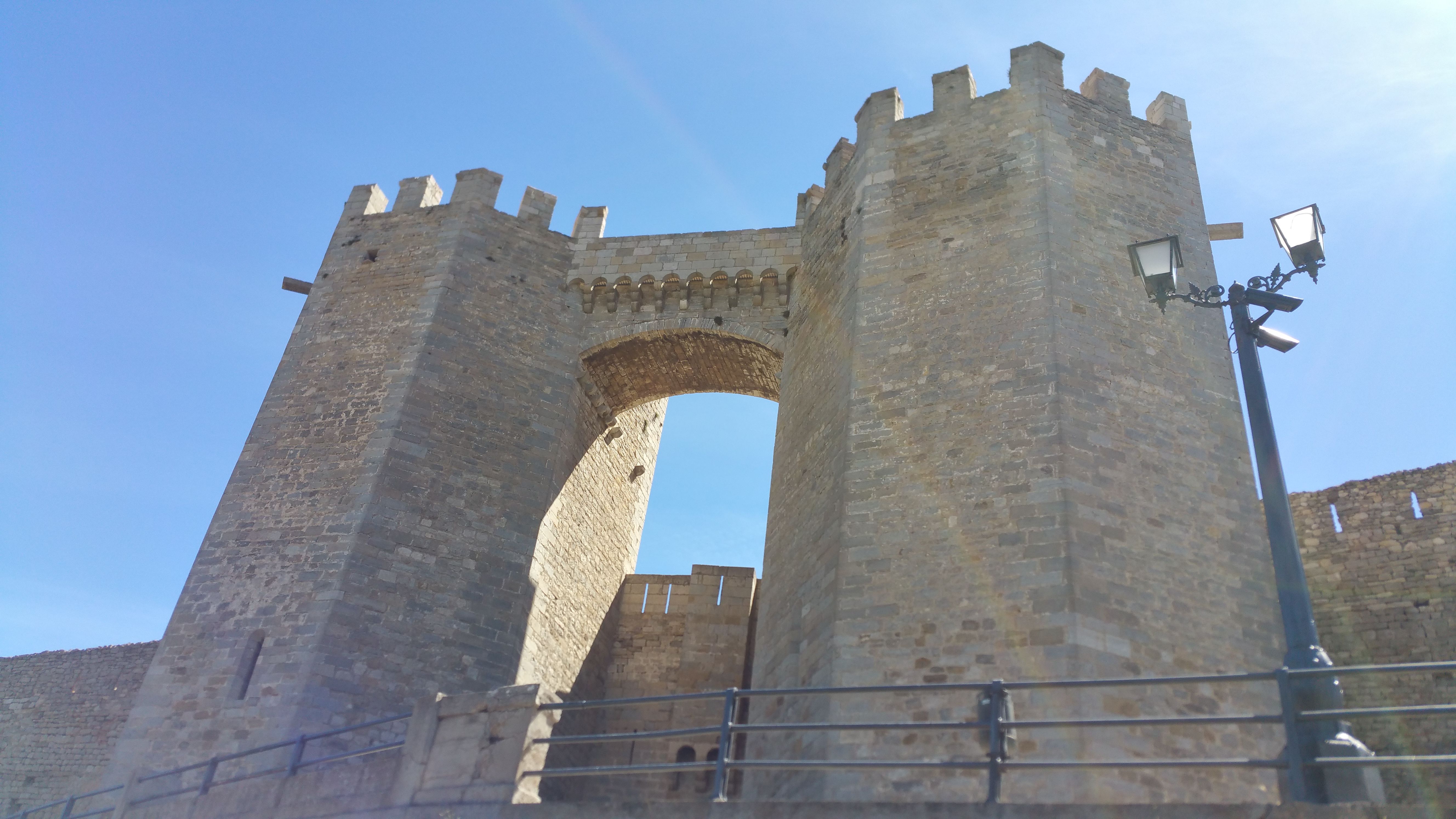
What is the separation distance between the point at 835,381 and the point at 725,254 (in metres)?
3.75

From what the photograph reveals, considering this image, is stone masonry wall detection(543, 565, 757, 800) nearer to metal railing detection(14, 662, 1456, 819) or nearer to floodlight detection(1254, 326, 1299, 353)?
metal railing detection(14, 662, 1456, 819)

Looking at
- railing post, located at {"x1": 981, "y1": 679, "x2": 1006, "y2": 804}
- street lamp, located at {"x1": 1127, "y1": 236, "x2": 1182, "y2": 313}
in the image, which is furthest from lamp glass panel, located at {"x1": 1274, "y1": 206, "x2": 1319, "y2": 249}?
railing post, located at {"x1": 981, "y1": 679, "x2": 1006, "y2": 804}

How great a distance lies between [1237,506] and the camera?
31.9 ft

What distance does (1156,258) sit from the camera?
21.9 ft

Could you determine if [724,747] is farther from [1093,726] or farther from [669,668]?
[669,668]

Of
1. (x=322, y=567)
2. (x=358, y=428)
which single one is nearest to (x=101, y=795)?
(x=322, y=567)

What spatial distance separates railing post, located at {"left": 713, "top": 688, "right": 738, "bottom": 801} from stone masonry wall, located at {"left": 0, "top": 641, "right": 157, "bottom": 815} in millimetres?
11129

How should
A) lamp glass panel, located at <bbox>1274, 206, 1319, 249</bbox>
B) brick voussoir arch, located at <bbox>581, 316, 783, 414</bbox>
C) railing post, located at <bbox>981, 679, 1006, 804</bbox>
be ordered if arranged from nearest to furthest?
railing post, located at <bbox>981, 679, 1006, 804</bbox> < lamp glass panel, located at <bbox>1274, 206, 1319, 249</bbox> < brick voussoir arch, located at <bbox>581, 316, 783, 414</bbox>

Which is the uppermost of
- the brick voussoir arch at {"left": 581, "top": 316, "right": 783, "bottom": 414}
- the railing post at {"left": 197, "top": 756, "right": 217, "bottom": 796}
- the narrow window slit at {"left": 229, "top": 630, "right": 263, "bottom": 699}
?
the brick voussoir arch at {"left": 581, "top": 316, "right": 783, "bottom": 414}

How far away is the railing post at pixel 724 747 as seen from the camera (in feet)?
18.4

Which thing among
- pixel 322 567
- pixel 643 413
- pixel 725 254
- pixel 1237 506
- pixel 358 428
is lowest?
pixel 322 567

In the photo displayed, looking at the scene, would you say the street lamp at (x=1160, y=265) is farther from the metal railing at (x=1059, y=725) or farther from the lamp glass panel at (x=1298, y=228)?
the metal railing at (x=1059, y=725)

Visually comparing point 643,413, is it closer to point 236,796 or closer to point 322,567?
point 322,567

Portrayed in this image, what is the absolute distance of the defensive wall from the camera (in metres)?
8.77
